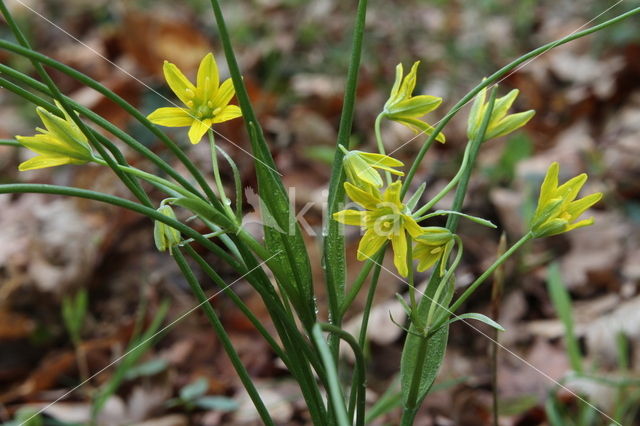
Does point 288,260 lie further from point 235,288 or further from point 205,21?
point 205,21

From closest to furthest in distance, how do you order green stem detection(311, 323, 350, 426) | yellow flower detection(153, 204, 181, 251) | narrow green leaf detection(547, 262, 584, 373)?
green stem detection(311, 323, 350, 426)
yellow flower detection(153, 204, 181, 251)
narrow green leaf detection(547, 262, 584, 373)

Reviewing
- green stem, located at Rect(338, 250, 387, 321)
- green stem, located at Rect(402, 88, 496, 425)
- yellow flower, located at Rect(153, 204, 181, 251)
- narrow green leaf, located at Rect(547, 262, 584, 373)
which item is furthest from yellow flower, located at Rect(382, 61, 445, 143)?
narrow green leaf, located at Rect(547, 262, 584, 373)

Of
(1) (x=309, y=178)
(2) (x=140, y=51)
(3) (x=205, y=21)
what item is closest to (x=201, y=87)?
(1) (x=309, y=178)

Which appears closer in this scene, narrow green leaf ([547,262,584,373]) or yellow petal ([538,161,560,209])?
yellow petal ([538,161,560,209])

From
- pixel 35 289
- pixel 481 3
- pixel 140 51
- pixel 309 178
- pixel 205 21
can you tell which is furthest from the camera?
pixel 205 21

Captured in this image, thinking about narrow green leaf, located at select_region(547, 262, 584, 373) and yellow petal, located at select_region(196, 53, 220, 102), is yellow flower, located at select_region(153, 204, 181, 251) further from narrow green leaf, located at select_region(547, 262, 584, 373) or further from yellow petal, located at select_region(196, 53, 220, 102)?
narrow green leaf, located at select_region(547, 262, 584, 373)

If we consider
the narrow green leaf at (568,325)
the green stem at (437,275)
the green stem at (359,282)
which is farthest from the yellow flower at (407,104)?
the narrow green leaf at (568,325)

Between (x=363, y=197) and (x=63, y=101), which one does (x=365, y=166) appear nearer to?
(x=363, y=197)
